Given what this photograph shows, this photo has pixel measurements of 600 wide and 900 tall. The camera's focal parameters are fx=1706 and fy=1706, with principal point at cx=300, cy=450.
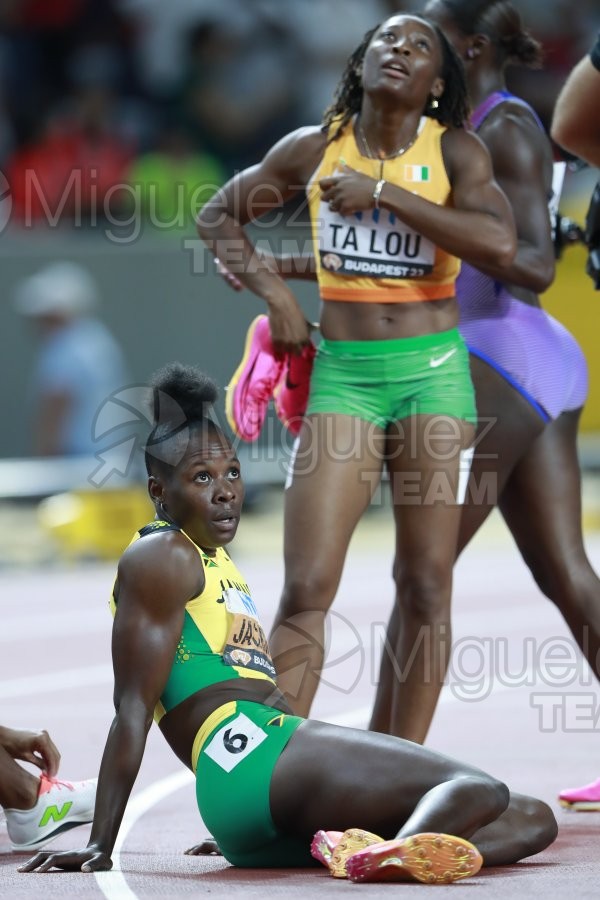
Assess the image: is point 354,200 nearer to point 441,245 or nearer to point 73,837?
point 441,245

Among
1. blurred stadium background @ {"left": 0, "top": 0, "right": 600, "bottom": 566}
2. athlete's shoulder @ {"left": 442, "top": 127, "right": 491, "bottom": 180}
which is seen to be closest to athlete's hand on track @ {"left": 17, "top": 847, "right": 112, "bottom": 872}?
athlete's shoulder @ {"left": 442, "top": 127, "right": 491, "bottom": 180}

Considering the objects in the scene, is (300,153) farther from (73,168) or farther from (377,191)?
(73,168)

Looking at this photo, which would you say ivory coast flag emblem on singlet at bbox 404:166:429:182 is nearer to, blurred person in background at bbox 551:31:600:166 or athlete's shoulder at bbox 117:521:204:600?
blurred person in background at bbox 551:31:600:166

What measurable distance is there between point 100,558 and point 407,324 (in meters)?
8.37

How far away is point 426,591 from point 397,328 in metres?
0.85

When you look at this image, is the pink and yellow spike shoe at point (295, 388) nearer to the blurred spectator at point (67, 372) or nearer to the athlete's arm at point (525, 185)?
the athlete's arm at point (525, 185)

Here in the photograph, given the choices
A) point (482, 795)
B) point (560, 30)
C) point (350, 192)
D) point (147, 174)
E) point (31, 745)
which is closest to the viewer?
point (482, 795)

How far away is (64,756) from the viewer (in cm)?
650

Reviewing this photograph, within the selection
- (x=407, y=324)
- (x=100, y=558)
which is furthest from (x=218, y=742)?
(x=100, y=558)

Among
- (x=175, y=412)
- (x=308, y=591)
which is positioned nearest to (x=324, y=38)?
(x=308, y=591)

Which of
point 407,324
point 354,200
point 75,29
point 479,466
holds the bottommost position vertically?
point 479,466

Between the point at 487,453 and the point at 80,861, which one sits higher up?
the point at 487,453

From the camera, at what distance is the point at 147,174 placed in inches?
620

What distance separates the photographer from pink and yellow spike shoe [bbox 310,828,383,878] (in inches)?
168
